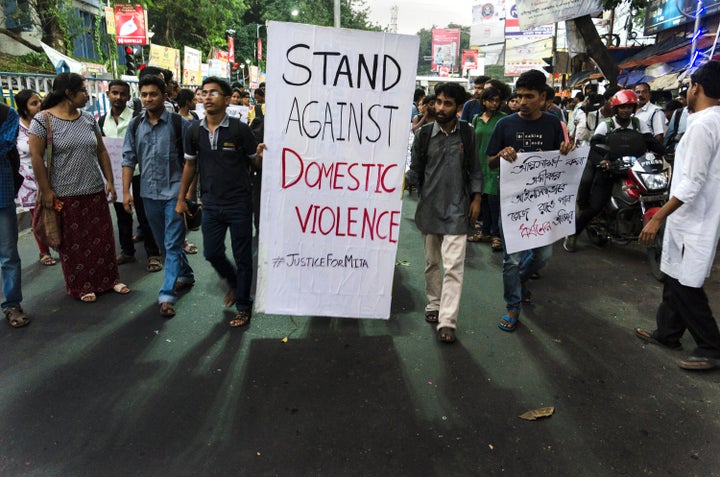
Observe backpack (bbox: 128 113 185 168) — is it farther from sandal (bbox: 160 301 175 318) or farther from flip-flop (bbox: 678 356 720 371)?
flip-flop (bbox: 678 356 720 371)

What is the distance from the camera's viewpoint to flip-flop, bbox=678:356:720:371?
3.26m

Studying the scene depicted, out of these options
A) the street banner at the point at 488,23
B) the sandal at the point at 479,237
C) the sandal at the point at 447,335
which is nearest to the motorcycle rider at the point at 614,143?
the sandal at the point at 479,237

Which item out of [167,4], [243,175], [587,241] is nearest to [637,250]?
[587,241]

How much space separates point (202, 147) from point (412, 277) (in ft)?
8.02

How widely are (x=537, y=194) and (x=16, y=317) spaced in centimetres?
416

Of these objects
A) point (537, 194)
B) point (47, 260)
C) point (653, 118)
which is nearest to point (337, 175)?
point (537, 194)

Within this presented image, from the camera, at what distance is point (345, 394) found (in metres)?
3.02

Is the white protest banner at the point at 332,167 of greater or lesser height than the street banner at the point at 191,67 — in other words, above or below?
below

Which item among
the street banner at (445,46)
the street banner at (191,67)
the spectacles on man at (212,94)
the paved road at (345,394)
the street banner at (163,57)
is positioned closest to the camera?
the paved road at (345,394)

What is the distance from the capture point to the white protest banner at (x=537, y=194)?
3.79 metres

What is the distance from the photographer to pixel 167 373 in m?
3.22

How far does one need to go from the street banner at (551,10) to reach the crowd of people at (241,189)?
5461mm

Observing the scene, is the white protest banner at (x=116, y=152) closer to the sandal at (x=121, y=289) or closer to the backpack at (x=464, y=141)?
the sandal at (x=121, y=289)

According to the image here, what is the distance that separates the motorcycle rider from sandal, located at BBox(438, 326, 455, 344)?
311cm
